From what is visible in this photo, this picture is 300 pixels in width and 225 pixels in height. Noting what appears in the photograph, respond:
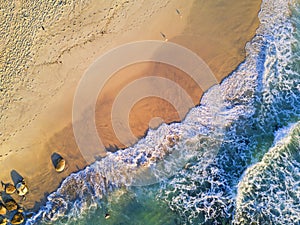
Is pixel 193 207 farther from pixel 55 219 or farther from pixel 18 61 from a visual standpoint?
pixel 18 61

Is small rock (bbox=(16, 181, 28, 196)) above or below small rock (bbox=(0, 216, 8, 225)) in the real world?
Answer: above

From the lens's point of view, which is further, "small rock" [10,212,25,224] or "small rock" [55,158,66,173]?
"small rock" [55,158,66,173]

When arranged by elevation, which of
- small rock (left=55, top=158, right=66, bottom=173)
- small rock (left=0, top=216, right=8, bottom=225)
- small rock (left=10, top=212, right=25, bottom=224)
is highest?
small rock (left=55, top=158, right=66, bottom=173)

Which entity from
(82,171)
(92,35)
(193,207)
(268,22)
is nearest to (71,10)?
(92,35)

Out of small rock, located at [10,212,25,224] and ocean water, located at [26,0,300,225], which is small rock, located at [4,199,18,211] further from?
ocean water, located at [26,0,300,225]

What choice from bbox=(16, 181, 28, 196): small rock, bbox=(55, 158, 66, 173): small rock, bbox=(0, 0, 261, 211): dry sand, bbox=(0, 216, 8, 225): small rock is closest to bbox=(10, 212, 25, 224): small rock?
bbox=(0, 216, 8, 225): small rock

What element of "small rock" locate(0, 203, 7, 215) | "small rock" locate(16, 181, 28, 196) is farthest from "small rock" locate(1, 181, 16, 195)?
"small rock" locate(0, 203, 7, 215)

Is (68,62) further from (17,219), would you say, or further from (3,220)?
(3,220)

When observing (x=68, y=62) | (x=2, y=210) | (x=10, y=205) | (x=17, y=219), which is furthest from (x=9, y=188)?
(x=68, y=62)
